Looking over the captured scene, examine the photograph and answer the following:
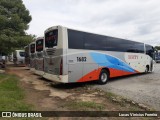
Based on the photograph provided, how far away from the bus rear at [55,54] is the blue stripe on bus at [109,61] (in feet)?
6.99

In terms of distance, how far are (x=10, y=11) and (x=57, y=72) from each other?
1541 centimetres

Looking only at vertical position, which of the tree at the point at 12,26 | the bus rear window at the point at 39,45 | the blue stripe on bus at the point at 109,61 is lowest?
the blue stripe on bus at the point at 109,61

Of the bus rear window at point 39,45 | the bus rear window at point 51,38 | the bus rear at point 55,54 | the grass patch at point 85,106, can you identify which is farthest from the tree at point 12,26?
the grass patch at point 85,106

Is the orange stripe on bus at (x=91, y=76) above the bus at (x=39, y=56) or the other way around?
the other way around

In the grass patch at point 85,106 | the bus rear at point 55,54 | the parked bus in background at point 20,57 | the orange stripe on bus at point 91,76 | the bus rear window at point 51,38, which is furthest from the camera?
the parked bus in background at point 20,57

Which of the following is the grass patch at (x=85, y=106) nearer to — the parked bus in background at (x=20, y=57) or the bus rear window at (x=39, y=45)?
the bus rear window at (x=39, y=45)

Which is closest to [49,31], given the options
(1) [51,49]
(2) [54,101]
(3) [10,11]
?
(1) [51,49]

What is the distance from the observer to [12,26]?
21.2 m

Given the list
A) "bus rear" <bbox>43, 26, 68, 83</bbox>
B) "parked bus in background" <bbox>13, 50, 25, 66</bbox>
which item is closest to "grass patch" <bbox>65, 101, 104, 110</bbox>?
"bus rear" <bbox>43, 26, 68, 83</bbox>

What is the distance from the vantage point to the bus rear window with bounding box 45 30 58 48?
10.6 metres

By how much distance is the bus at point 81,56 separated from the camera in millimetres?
10164

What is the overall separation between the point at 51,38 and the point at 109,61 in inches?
160

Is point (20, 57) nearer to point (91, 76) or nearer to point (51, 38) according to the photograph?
point (51, 38)

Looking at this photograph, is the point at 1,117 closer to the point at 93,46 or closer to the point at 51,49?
the point at 51,49
